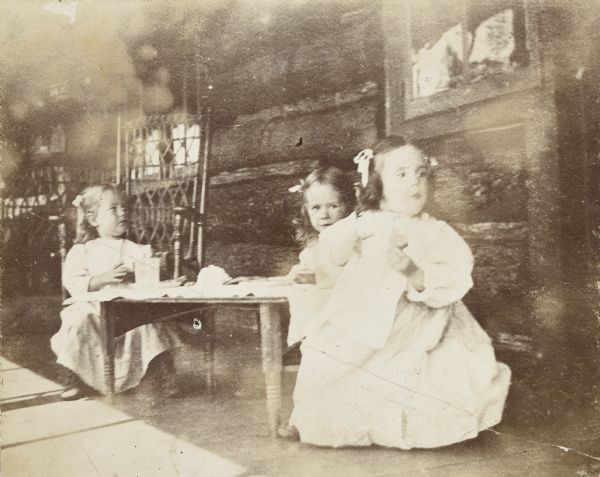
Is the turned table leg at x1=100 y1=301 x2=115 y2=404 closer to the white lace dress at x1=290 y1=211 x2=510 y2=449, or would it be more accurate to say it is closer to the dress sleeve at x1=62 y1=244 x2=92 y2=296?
the dress sleeve at x1=62 y1=244 x2=92 y2=296

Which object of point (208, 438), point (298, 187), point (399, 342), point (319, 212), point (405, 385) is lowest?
point (208, 438)

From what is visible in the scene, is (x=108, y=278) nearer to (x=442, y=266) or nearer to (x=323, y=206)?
(x=323, y=206)

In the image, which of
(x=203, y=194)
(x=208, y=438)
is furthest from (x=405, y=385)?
(x=203, y=194)

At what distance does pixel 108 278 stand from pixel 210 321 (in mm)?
439

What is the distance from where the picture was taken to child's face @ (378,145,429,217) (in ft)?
5.41

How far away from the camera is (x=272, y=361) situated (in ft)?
5.13

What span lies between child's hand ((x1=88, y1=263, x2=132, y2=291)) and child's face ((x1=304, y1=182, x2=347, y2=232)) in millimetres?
794

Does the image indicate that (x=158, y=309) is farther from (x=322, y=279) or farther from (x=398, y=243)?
(x=398, y=243)

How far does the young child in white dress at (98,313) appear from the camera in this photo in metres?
1.97

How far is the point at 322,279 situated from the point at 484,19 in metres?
1.01

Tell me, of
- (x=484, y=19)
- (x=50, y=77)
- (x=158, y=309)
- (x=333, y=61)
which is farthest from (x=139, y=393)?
(x=484, y=19)

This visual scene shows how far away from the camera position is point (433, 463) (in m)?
1.41

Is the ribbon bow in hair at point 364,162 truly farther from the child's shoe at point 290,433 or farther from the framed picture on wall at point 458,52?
the child's shoe at point 290,433

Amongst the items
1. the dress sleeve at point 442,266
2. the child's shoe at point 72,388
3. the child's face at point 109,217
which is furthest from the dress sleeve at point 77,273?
the dress sleeve at point 442,266
